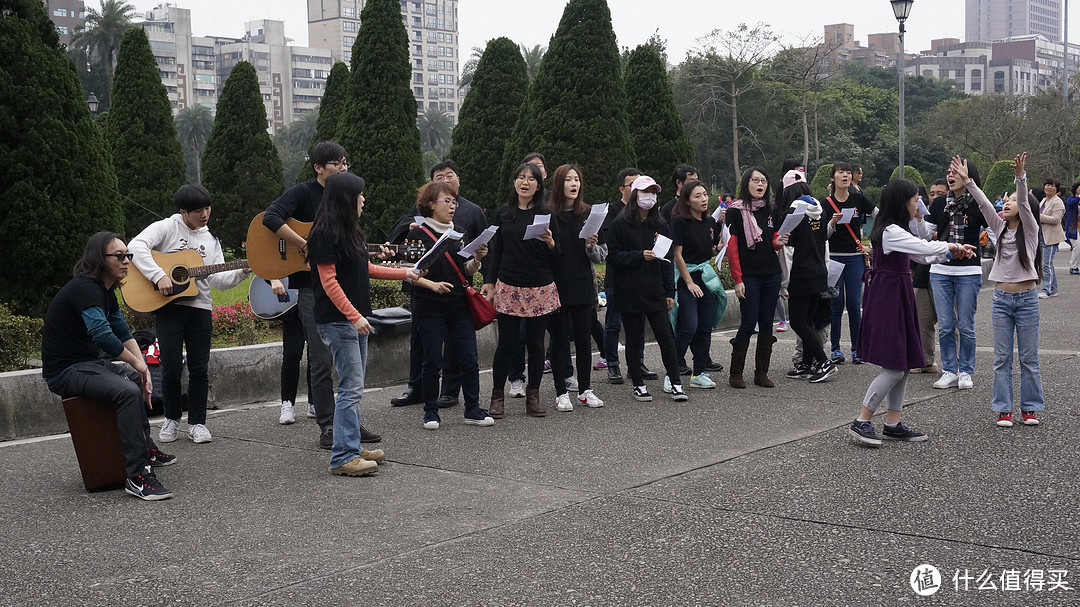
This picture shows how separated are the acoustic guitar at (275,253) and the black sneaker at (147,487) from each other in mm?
1843

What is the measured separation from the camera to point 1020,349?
24.0 ft

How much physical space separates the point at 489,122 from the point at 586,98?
6699 mm

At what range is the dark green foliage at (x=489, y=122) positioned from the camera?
84.3ft

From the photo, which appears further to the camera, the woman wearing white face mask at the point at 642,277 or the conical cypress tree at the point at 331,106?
the conical cypress tree at the point at 331,106

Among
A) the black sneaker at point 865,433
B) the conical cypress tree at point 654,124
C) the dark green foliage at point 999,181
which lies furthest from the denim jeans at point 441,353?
the dark green foliage at point 999,181

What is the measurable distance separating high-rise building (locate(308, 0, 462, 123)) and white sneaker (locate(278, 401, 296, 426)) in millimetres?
185483

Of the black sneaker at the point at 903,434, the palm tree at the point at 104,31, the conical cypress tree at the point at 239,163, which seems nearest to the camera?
the black sneaker at the point at 903,434

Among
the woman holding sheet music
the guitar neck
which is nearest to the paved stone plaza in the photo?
the woman holding sheet music

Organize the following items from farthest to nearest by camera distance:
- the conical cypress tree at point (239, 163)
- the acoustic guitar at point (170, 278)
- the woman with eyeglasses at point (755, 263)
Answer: the conical cypress tree at point (239, 163) < the woman with eyeglasses at point (755, 263) < the acoustic guitar at point (170, 278)

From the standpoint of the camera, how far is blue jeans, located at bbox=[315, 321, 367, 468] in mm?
6301

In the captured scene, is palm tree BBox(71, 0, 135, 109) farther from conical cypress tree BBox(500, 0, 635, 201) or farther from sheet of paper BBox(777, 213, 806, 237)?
sheet of paper BBox(777, 213, 806, 237)

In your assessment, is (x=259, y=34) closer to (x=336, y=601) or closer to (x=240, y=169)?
(x=240, y=169)

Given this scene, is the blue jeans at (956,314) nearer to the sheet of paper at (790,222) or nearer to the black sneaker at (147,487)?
the sheet of paper at (790,222)

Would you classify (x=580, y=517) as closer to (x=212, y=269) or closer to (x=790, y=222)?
(x=212, y=269)
